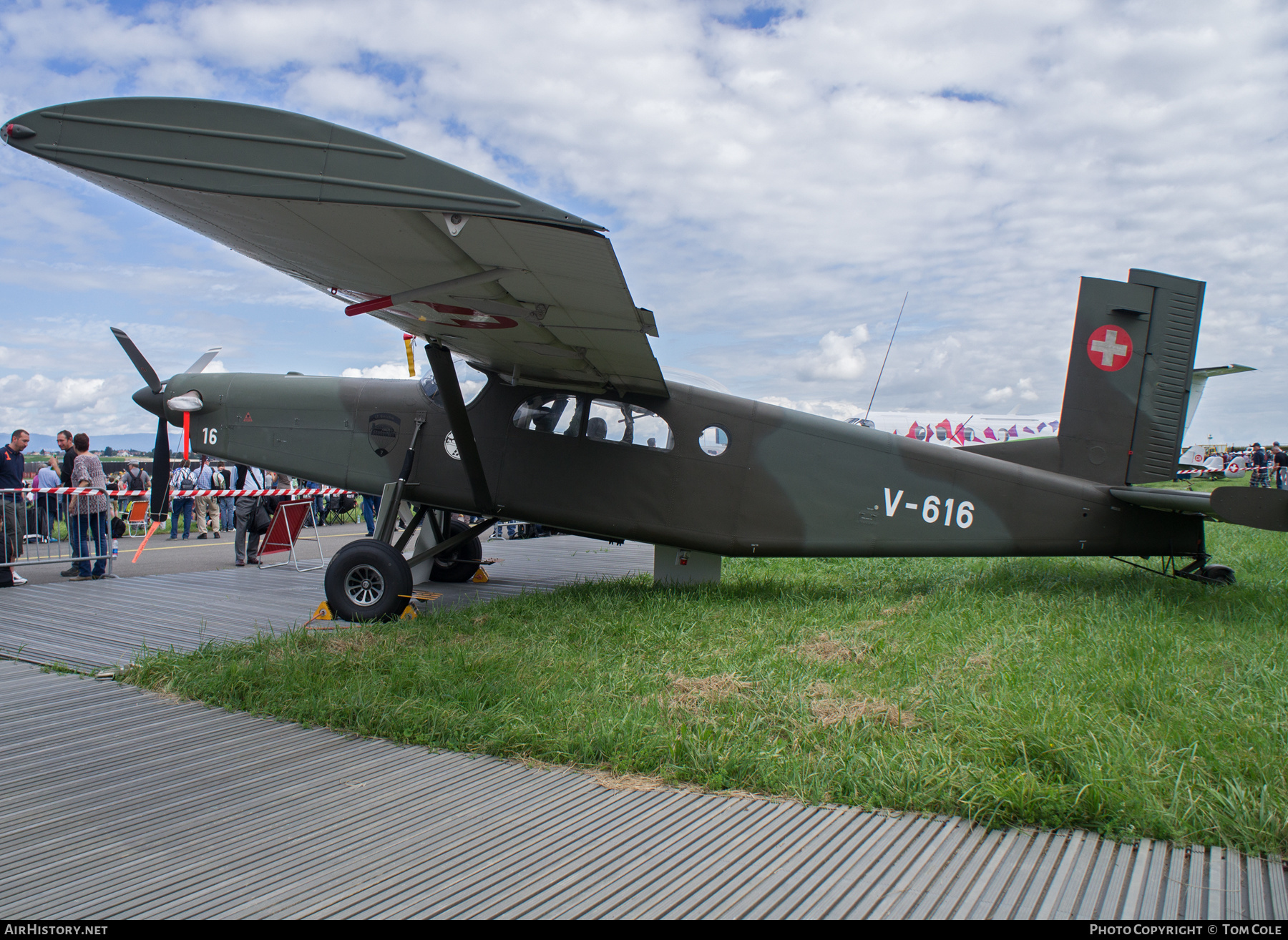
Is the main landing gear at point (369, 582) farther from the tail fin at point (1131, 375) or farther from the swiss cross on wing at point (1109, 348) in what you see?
the swiss cross on wing at point (1109, 348)

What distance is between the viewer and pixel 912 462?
23.8 ft

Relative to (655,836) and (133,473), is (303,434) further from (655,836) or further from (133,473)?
(133,473)

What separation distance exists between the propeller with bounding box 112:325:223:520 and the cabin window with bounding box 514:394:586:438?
3.23 meters

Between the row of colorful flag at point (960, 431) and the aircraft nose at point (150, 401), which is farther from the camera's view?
the row of colorful flag at point (960, 431)

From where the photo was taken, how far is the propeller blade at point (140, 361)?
749 cm

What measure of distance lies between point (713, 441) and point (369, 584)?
11.2ft

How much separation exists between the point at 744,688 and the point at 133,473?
22764 millimetres

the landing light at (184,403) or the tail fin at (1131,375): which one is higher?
the tail fin at (1131,375)

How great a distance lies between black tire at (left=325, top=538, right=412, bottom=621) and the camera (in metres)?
6.54

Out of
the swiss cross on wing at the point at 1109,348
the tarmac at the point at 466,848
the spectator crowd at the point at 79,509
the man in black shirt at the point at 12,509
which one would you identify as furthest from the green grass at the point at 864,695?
the man in black shirt at the point at 12,509

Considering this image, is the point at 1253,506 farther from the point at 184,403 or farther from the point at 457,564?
the point at 184,403

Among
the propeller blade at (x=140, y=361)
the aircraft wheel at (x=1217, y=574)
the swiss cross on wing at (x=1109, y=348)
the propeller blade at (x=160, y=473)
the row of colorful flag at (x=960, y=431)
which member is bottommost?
the aircraft wheel at (x=1217, y=574)

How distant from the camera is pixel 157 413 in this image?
24.6 feet

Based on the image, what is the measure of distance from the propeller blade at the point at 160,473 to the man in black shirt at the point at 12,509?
2.90 metres
